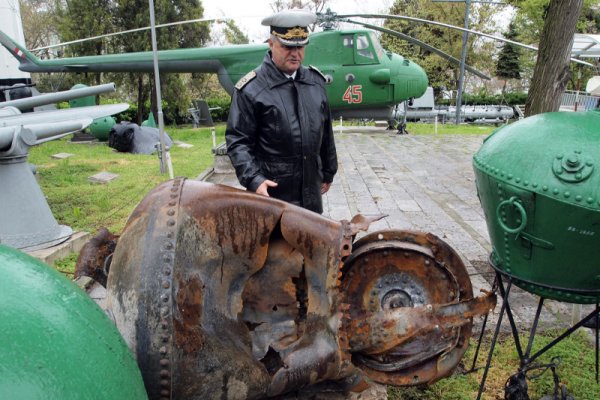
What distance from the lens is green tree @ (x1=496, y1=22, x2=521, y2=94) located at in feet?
106

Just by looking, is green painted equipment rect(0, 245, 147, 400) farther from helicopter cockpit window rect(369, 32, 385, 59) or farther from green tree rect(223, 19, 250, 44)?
green tree rect(223, 19, 250, 44)

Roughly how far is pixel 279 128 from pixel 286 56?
377 millimetres

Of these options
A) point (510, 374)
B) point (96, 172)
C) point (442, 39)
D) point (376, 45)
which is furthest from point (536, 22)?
point (510, 374)

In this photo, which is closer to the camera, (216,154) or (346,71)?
(216,154)

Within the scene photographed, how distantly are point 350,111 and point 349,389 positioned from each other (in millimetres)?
10805

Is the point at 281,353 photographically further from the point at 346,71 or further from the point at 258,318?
the point at 346,71

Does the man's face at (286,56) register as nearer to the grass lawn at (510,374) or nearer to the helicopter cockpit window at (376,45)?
the grass lawn at (510,374)

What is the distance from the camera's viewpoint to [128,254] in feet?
6.12

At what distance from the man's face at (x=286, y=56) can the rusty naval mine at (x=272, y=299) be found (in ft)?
Answer: 2.81

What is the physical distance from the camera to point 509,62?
33031 millimetres

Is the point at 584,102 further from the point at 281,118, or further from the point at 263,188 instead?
the point at 263,188

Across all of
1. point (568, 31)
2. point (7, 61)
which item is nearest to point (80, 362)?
point (568, 31)

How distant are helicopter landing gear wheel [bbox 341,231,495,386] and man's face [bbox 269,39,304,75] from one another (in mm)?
994

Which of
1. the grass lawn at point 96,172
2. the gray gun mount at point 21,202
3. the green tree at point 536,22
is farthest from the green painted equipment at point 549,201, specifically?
the green tree at point 536,22
